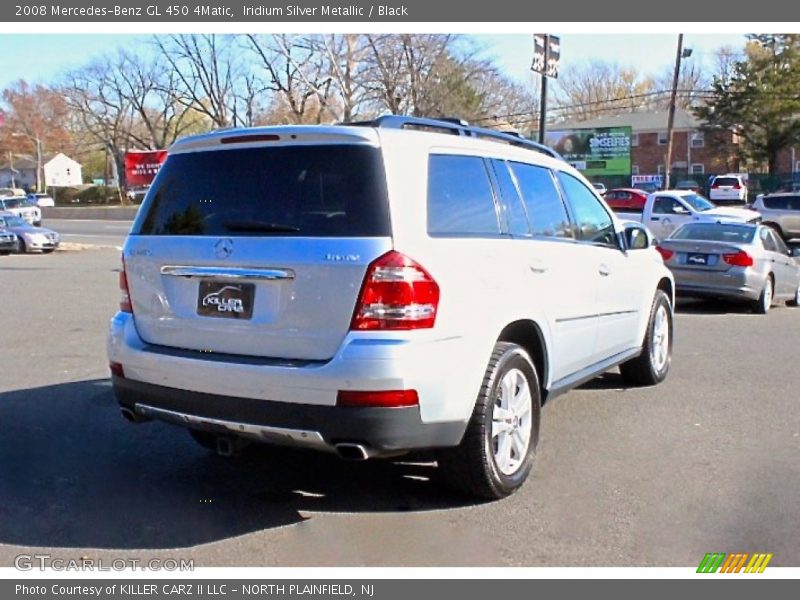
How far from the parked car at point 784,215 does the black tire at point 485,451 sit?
24521 mm

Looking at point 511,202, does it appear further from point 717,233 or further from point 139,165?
point 139,165

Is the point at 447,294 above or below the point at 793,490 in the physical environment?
above

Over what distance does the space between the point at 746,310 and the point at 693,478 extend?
8.91 metres

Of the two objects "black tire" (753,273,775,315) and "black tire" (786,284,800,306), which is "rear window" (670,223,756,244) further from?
"black tire" (786,284,800,306)

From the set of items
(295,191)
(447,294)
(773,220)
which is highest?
(295,191)

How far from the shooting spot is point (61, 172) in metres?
95.1

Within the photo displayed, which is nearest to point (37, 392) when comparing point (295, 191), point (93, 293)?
point (295, 191)

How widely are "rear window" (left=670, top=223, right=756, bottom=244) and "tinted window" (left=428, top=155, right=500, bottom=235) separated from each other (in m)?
9.22

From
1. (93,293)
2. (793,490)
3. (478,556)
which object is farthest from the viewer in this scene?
(93,293)

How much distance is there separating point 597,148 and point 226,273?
205 feet

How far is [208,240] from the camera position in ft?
13.6

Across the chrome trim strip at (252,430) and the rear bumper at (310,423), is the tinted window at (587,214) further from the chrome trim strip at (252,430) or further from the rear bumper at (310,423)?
the chrome trim strip at (252,430)

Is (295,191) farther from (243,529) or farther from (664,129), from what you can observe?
(664,129)

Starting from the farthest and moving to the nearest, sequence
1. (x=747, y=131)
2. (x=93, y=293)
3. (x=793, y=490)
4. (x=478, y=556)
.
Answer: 1. (x=747, y=131)
2. (x=93, y=293)
3. (x=793, y=490)
4. (x=478, y=556)
